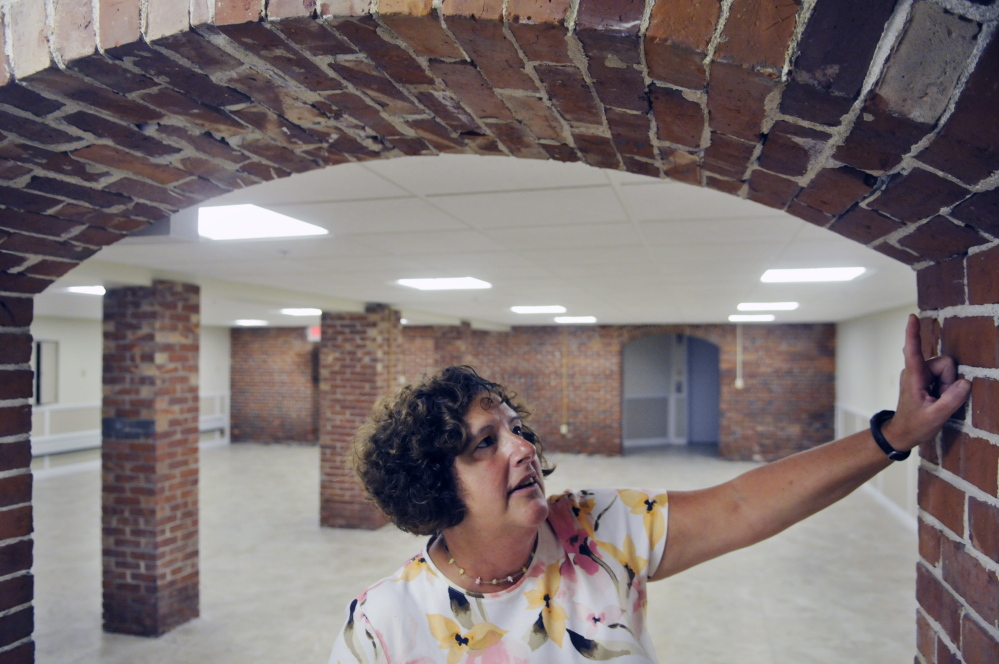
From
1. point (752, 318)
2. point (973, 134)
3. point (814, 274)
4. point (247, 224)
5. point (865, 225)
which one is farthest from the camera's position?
point (752, 318)

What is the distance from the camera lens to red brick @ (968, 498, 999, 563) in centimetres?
104

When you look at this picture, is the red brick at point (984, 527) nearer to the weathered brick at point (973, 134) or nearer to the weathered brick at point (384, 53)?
the weathered brick at point (973, 134)

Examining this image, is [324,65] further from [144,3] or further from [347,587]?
[347,587]

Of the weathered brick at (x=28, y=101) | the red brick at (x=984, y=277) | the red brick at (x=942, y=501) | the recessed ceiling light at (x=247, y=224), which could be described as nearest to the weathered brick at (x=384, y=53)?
the weathered brick at (x=28, y=101)

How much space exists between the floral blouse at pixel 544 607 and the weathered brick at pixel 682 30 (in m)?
1.03

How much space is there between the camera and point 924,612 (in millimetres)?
1390

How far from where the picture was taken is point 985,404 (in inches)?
42.1

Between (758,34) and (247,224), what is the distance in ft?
10.5

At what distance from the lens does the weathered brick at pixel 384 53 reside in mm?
911

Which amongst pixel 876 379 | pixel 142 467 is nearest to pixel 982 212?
pixel 142 467

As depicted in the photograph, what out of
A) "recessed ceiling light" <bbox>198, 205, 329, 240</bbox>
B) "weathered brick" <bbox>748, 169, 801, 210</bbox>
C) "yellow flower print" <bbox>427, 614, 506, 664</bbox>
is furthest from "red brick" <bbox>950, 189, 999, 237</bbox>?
"recessed ceiling light" <bbox>198, 205, 329, 240</bbox>

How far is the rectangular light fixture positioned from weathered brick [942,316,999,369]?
30.8 ft

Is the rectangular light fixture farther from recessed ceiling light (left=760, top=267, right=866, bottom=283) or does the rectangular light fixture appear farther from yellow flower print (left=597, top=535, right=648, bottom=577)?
yellow flower print (left=597, top=535, right=648, bottom=577)

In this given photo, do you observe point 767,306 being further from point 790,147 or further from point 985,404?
point 790,147
